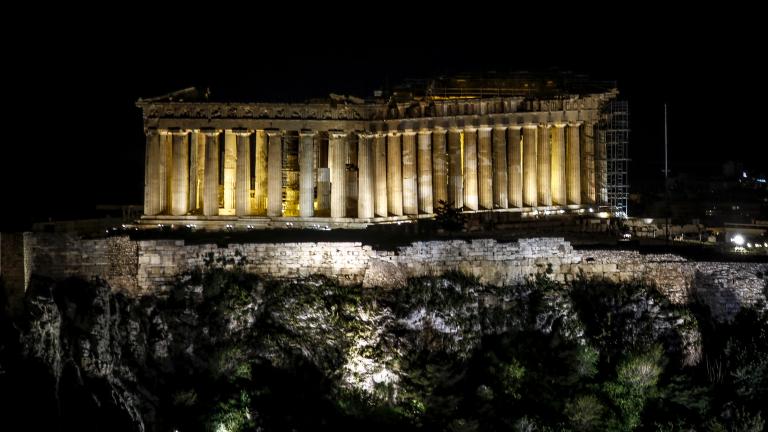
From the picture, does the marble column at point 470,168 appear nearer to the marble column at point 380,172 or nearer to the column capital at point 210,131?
the marble column at point 380,172

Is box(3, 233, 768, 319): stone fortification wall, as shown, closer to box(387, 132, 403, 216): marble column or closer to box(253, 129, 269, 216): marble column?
box(387, 132, 403, 216): marble column

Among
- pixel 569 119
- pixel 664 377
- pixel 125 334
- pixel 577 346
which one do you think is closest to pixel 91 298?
pixel 125 334

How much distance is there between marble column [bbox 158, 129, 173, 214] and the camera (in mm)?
55312

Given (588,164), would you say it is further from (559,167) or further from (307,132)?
(307,132)

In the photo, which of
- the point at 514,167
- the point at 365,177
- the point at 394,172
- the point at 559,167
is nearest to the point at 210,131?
the point at 365,177

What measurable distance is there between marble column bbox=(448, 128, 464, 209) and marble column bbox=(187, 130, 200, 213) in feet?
47.7

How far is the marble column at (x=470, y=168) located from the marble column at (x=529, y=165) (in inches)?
112

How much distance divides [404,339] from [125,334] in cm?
1157

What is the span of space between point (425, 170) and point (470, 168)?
260 cm

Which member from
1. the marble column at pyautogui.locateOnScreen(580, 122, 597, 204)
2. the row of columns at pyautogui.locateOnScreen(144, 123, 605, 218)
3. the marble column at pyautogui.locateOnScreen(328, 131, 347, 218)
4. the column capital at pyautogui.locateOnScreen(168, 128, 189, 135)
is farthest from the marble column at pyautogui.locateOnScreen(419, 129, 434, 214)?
the column capital at pyautogui.locateOnScreen(168, 128, 189, 135)

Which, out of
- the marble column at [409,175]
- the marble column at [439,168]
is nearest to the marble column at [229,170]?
the marble column at [409,175]

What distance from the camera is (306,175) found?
2197 inches

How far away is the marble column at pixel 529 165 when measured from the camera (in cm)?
5550

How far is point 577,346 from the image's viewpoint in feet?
136
